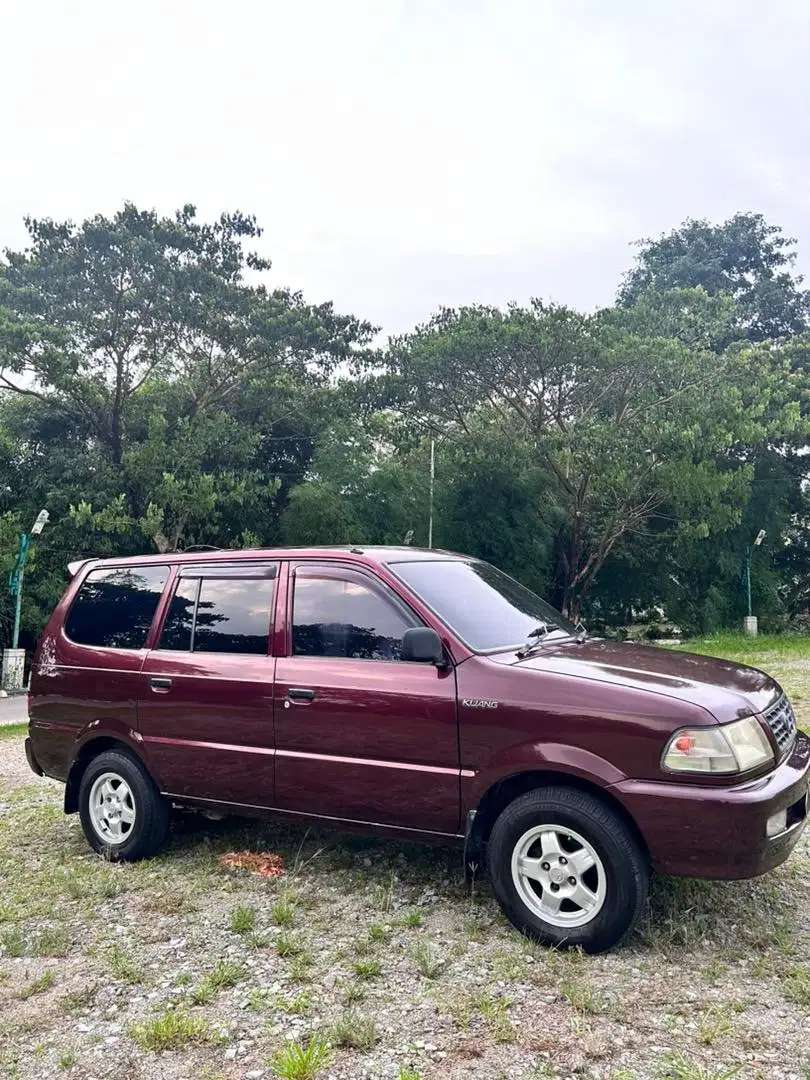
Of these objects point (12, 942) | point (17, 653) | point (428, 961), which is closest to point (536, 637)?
point (428, 961)

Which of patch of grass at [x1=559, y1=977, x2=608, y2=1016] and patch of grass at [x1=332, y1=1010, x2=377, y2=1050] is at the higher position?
patch of grass at [x1=559, y1=977, x2=608, y2=1016]

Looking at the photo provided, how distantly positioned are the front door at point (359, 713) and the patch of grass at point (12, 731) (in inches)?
328

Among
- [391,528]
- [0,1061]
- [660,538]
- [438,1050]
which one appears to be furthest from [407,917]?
[660,538]

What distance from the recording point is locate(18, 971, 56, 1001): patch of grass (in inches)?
129

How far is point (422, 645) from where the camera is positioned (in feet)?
12.2

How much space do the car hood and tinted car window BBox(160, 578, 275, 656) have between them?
1.38 meters

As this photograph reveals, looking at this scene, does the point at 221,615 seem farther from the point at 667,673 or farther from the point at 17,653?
the point at 17,653

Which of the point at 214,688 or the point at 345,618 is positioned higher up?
the point at 345,618

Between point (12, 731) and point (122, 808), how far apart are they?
7.90 meters

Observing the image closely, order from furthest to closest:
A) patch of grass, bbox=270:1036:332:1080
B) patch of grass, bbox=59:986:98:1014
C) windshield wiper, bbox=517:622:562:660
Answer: windshield wiper, bbox=517:622:562:660
patch of grass, bbox=59:986:98:1014
patch of grass, bbox=270:1036:332:1080

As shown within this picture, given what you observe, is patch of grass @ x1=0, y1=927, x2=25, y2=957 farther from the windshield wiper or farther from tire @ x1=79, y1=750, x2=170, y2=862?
the windshield wiper

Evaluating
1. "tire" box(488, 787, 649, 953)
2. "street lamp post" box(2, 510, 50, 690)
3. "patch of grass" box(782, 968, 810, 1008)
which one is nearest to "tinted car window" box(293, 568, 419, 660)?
"tire" box(488, 787, 649, 953)

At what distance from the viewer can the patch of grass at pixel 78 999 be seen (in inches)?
125

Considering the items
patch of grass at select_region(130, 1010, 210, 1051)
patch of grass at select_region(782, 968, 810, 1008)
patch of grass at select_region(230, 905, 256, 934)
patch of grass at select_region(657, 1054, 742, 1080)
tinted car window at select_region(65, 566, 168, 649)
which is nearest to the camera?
patch of grass at select_region(657, 1054, 742, 1080)
